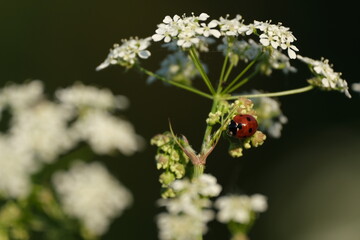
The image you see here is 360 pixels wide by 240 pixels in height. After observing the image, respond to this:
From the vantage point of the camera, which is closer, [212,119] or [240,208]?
[240,208]

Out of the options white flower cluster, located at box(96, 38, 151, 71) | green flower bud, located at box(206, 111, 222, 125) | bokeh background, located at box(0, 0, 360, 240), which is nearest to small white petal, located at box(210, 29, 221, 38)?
white flower cluster, located at box(96, 38, 151, 71)

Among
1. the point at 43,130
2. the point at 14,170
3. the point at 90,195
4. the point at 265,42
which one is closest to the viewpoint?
the point at 265,42

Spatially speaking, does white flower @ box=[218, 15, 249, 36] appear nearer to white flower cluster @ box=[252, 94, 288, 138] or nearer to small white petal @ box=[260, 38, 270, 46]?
small white petal @ box=[260, 38, 270, 46]

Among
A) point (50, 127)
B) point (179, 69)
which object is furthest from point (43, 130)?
point (179, 69)

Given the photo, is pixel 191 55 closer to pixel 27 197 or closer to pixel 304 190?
pixel 27 197

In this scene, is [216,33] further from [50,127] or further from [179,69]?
[50,127]

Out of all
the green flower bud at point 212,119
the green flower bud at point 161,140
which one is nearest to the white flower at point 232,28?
the green flower bud at point 212,119

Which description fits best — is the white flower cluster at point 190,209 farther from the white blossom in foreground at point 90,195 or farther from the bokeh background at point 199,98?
the bokeh background at point 199,98
